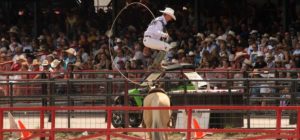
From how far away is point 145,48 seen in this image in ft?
94.3

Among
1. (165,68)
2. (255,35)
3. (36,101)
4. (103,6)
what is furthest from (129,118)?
(103,6)

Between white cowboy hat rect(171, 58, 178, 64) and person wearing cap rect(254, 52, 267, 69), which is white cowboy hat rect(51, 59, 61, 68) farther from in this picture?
person wearing cap rect(254, 52, 267, 69)

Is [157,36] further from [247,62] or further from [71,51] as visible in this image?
[71,51]

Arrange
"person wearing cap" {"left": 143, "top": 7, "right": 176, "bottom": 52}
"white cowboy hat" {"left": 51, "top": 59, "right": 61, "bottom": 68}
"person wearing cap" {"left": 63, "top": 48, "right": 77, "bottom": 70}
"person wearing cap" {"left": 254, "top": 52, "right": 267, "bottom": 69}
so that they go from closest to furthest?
"person wearing cap" {"left": 143, "top": 7, "right": 176, "bottom": 52} < "person wearing cap" {"left": 254, "top": 52, "right": 267, "bottom": 69} < "white cowboy hat" {"left": 51, "top": 59, "right": 61, "bottom": 68} < "person wearing cap" {"left": 63, "top": 48, "right": 77, "bottom": 70}

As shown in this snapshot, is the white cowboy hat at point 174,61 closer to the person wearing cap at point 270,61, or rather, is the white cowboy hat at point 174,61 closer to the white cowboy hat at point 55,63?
the person wearing cap at point 270,61

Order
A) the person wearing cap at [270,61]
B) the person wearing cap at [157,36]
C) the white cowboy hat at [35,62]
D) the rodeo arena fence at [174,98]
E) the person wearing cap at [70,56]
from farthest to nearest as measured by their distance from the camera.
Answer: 1. the person wearing cap at [70,56]
2. the white cowboy hat at [35,62]
3. the person wearing cap at [270,61]
4. the rodeo arena fence at [174,98]
5. the person wearing cap at [157,36]

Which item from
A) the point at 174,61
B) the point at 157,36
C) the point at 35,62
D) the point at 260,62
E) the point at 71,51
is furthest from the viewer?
the point at 71,51

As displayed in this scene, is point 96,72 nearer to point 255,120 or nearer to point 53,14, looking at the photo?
point 255,120

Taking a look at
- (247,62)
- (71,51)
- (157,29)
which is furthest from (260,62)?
(157,29)

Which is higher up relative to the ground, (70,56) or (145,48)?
(145,48)

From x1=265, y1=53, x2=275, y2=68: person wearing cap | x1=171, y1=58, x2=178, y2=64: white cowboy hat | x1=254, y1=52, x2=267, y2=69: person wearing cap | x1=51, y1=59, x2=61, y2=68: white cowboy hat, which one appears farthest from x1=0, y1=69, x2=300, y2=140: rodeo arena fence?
x1=51, y1=59, x2=61, y2=68: white cowboy hat

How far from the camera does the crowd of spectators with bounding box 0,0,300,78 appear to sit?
1064 inches

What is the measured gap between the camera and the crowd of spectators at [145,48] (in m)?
27.0

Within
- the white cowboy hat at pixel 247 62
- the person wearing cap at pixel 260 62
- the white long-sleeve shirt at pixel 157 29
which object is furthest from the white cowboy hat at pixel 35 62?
the white long-sleeve shirt at pixel 157 29
